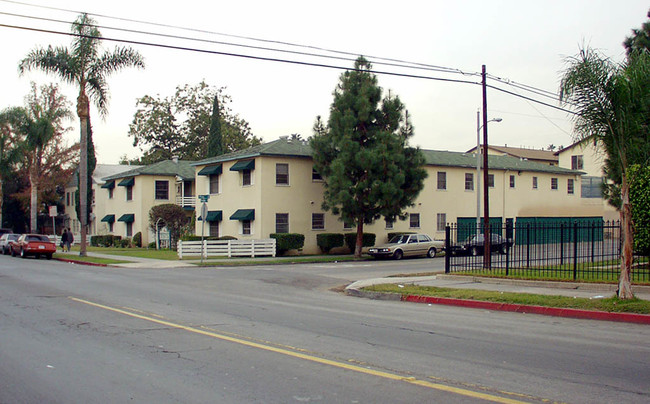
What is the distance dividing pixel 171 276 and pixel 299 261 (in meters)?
10.8

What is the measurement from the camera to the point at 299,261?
3262 centimetres

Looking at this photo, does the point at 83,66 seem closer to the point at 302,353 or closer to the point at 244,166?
the point at 244,166

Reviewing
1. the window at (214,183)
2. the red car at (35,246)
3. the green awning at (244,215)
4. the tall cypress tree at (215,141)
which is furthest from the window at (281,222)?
the tall cypress tree at (215,141)

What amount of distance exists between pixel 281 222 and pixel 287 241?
72.8 inches

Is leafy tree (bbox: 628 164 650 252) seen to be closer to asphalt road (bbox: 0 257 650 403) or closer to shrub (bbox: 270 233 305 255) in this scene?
asphalt road (bbox: 0 257 650 403)

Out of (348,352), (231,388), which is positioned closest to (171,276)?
(348,352)

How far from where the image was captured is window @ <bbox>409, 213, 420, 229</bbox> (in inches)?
1708

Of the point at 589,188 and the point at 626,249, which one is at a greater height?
the point at 589,188

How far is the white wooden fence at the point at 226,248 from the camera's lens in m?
34.6

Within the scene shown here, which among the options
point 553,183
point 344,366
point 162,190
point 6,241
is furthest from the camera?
point 553,183

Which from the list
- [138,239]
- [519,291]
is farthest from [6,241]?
[519,291]

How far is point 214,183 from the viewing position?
42688 millimetres

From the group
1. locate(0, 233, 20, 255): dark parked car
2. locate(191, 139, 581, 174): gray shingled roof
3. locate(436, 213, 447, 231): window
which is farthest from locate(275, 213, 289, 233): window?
locate(0, 233, 20, 255): dark parked car

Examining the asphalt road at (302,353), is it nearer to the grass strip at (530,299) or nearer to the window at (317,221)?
the grass strip at (530,299)
